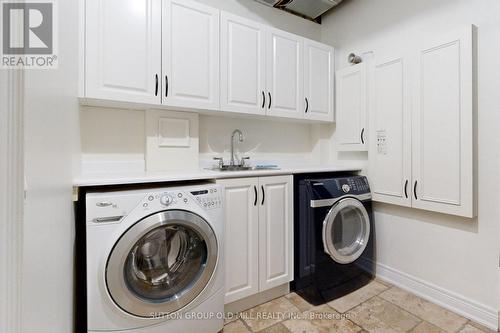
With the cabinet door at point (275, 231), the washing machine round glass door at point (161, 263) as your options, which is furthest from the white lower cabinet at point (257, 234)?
the washing machine round glass door at point (161, 263)

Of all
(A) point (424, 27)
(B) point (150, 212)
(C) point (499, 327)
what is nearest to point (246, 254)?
(B) point (150, 212)

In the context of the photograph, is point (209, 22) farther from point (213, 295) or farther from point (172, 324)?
point (172, 324)

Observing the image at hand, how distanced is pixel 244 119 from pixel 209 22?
875 millimetres

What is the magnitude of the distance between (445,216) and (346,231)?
0.70 meters

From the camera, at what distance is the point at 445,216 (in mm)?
1767

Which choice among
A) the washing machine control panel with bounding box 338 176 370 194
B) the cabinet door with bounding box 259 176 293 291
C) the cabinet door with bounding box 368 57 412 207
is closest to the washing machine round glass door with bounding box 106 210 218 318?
the cabinet door with bounding box 259 176 293 291

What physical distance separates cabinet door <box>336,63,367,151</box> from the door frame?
89.7 inches

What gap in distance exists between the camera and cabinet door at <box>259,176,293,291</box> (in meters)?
1.75

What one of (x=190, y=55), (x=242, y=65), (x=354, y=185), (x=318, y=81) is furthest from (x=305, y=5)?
(x=354, y=185)

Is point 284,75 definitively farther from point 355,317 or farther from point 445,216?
point 355,317

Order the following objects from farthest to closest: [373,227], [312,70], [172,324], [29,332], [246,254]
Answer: [312,70] < [373,227] < [246,254] < [172,324] < [29,332]

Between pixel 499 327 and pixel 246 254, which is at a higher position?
pixel 246 254

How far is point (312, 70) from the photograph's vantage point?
2.29 metres

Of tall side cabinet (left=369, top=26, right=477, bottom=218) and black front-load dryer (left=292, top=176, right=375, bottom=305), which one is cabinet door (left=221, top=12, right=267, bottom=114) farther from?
tall side cabinet (left=369, top=26, right=477, bottom=218)
